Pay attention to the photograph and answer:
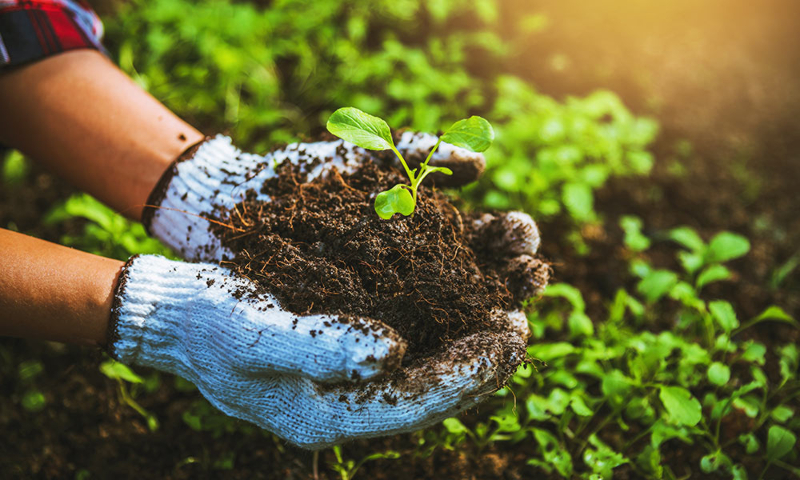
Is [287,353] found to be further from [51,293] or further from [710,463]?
[710,463]

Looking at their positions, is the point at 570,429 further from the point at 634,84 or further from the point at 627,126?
the point at 634,84

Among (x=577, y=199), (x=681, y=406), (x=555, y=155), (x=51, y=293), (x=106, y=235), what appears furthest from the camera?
(x=555, y=155)

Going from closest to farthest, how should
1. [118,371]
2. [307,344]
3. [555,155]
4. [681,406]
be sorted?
[307,344]
[681,406]
[118,371]
[555,155]

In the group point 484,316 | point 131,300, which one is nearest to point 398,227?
point 484,316

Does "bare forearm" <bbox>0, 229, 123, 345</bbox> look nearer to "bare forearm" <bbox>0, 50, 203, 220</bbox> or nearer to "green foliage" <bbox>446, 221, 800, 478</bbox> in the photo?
→ "bare forearm" <bbox>0, 50, 203, 220</bbox>

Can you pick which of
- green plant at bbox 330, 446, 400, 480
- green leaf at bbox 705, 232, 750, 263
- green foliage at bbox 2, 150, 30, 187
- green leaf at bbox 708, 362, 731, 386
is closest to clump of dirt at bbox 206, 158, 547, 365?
green plant at bbox 330, 446, 400, 480

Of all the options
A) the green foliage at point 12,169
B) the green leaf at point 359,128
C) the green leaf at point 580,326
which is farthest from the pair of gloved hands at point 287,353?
the green foliage at point 12,169

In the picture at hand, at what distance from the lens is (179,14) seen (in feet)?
8.51

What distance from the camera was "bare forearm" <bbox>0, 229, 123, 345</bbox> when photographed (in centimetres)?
122

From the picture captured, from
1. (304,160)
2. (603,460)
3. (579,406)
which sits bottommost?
(603,460)

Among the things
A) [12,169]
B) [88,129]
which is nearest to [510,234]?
[88,129]

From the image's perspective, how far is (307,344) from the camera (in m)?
1.11

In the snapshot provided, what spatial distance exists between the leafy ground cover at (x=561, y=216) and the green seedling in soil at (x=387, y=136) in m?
0.47

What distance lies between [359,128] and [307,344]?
551 mm
